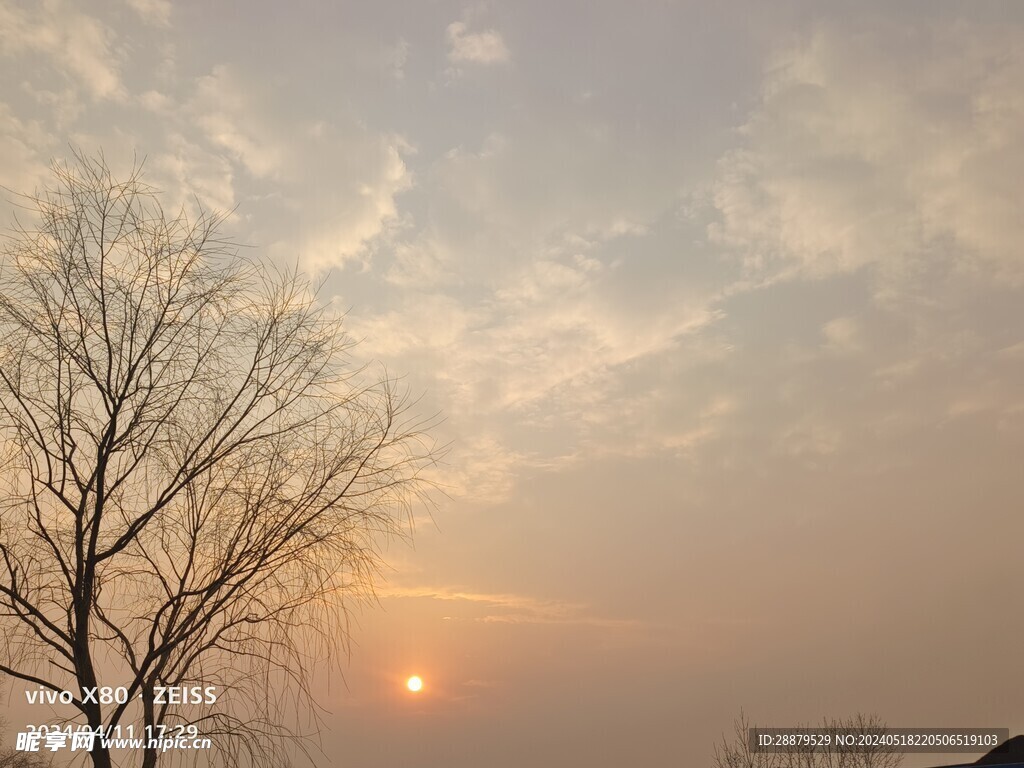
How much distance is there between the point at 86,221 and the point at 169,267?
661 mm

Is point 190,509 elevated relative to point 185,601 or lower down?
elevated

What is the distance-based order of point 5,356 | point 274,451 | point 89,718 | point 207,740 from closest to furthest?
point 89,718, point 207,740, point 5,356, point 274,451

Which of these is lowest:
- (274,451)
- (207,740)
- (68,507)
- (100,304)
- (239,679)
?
(207,740)

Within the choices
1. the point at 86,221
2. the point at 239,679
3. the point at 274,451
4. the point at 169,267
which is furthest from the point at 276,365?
the point at 239,679

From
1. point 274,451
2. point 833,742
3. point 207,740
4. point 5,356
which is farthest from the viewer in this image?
point 833,742

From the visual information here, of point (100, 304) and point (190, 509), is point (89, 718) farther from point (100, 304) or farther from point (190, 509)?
point (100, 304)

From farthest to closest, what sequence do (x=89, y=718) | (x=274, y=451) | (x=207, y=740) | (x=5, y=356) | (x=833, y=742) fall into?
(x=833, y=742) < (x=274, y=451) < (x=5, y=356) < (x=207, y=740) < (x=89, y=718)

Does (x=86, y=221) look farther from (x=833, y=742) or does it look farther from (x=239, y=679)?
(x=833, y=742)

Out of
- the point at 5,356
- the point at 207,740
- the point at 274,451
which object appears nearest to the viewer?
the point at 207,740

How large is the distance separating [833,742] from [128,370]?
36270 mm

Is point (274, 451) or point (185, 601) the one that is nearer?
point (185, 601)

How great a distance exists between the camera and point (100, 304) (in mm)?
6242

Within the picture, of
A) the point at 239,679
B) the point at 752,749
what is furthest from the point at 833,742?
the point at 239,679

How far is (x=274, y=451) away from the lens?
21.6 ft
